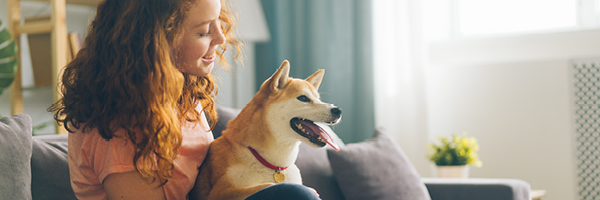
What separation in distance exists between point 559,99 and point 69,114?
89.9 inches

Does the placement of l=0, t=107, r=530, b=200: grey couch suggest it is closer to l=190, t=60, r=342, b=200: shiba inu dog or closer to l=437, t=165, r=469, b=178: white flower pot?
l=437, t=165, r=469, b=178: white flower pot

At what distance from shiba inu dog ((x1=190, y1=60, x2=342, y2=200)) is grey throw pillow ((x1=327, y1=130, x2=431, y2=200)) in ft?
2.15

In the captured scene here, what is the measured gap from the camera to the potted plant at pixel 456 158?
7.02 ft

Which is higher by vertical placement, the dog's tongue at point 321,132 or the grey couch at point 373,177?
the dog's tongue at point 321,132

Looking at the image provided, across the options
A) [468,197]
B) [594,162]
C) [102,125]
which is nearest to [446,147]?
[468,197]

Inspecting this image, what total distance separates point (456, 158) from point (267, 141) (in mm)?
1459

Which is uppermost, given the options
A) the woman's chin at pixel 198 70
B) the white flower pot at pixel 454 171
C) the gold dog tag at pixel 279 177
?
the woman's chin at pixel 198 70

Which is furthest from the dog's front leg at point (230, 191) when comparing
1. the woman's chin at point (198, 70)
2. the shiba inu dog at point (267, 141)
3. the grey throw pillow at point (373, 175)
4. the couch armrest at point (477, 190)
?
the couch armrest at point (477, 190)

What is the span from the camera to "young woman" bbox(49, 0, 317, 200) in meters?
0.82

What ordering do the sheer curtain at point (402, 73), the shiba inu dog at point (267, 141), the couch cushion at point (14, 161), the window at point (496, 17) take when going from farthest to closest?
1. the sheer curtain at point (402, 73)
2. the window at point (496, 17)
3. the couch cushion at point (14, 161)
4. the shiba inu dog at point (267, 141)

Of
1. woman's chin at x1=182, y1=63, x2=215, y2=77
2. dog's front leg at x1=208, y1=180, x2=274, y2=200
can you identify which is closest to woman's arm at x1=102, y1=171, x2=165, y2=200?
dog's front leg at x1=208, y1=180, x2=274, y2=200

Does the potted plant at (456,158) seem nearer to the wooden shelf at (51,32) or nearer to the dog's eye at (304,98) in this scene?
the dog's eye at (304,98)

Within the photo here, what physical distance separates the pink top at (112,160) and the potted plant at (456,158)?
148 centimetres

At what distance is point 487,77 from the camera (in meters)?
2.50
